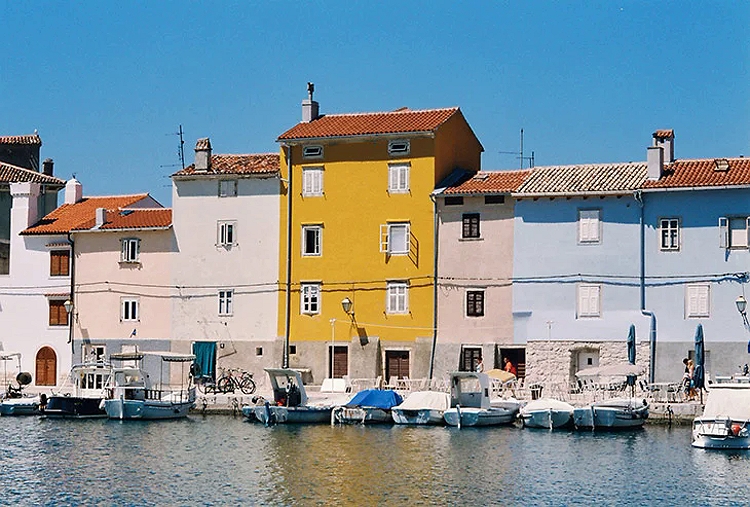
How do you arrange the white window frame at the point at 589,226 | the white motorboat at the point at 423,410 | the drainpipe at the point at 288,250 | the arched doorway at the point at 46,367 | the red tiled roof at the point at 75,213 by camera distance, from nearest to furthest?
the white motorboat at the point at 423,410 → the white window frame at the point at 589,226 → the drainpipe at the point at 288,250 → the arched doorway at the point at 46,367 → the red tiled roof at the point at 75,213

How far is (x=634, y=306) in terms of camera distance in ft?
189

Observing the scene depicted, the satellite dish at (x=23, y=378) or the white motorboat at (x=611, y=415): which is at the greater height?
the satellite dish at (x=23, y=378)

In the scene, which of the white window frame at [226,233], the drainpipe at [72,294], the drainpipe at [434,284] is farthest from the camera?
the drainpipe at [72,294]

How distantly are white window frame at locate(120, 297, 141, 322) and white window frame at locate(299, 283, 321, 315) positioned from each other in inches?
315

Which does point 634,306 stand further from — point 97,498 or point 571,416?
point 97,498

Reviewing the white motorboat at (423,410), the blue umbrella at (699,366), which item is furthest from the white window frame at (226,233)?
the blue umbrella at (699,366)

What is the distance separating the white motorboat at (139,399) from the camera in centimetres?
5544

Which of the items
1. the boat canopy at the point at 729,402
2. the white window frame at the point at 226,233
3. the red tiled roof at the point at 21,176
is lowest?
the boat canopy at the point at 729,402

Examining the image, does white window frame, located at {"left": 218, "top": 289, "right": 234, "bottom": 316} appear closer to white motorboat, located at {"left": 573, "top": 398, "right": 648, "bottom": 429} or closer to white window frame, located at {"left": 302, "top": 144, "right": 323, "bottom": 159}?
white window frame, located at {"left": 302, "top": 144, "right": 323, "bottom": 159}

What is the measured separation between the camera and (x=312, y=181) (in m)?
63.3

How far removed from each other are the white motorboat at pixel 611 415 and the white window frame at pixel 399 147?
52.2 feet

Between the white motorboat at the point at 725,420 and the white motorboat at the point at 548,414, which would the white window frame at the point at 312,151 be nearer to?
the white motorboat at the point at 548,414

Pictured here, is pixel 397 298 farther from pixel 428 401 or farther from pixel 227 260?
pixel 428 401

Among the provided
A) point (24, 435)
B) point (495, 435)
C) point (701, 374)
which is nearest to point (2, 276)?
point (24, 435)
